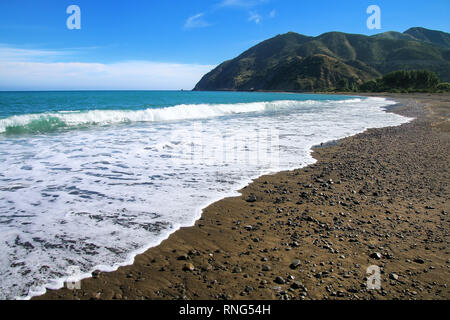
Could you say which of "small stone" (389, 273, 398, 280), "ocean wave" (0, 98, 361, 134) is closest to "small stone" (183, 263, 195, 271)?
"small stone" (389, 273, 398, 280)

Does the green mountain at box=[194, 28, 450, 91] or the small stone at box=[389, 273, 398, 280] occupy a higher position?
the green mountain at box=[194, 28, 450, 91]

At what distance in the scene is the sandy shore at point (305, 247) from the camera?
271cm

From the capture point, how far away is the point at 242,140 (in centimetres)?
1088

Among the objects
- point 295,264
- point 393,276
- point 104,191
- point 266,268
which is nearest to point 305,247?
point 295,264

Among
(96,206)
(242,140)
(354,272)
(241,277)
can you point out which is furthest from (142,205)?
(242,140)

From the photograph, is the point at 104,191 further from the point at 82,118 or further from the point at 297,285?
the point at 82,118

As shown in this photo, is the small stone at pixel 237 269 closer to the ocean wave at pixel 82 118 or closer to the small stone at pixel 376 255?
the small stone at pixel 376 255

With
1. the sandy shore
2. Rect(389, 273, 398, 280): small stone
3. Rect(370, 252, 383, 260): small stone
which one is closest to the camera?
the sandy shore

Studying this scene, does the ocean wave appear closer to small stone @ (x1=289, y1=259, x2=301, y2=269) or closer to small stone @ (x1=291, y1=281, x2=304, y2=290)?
small stone @ (x1=289, y1=259, x2=301, y2=269)

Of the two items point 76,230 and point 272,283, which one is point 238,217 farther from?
point 76,230

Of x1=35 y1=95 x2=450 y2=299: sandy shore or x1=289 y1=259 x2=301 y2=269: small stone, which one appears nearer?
x1=35 y1=95 x2=450 y2=299: sandy shore

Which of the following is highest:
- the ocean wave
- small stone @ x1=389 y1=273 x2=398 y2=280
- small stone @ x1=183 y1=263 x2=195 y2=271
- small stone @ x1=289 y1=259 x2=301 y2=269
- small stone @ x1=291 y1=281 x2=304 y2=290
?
the ocean wave

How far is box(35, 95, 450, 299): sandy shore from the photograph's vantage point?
2707 millimetres

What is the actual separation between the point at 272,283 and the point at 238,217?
1.57m
